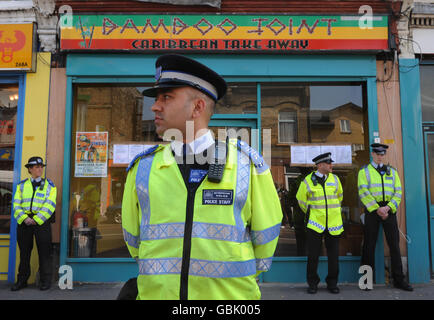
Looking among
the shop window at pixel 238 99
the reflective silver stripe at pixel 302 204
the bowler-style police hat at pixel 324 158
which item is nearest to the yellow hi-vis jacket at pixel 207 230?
the reflective silver stripe at pixel 302 204

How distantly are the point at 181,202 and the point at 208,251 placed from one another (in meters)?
0.28

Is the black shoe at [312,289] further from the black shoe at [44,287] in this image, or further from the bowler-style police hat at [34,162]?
the bowler-style police hat at [34,162]

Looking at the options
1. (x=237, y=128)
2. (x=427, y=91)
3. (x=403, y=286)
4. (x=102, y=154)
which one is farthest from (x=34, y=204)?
(x=427, y=91)

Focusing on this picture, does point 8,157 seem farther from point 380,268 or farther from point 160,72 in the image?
point 380,268

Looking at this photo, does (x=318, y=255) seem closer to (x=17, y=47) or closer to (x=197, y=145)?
(x=197, y=145)

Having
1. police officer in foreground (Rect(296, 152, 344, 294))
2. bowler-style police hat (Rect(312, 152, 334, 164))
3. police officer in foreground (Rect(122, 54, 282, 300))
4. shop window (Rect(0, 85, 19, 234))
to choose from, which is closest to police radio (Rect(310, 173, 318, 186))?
police officer in foreground (Rect(296, 152, 344, 294))

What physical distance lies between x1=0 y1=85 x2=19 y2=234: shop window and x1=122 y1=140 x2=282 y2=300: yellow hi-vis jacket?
5.85 m

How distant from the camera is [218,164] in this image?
1.77m

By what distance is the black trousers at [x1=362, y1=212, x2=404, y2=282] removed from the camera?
569cm

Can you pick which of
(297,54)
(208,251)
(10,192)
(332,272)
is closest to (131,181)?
(208,251)

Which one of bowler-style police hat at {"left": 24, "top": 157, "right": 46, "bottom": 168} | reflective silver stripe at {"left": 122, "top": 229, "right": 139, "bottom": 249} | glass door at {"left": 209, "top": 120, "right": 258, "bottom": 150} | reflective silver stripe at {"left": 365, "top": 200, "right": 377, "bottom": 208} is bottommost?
reflective silver stripe at {"left": 122, "top": 229, "right": 139, "bottom": 249}

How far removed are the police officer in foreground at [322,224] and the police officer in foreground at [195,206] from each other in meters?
4.08

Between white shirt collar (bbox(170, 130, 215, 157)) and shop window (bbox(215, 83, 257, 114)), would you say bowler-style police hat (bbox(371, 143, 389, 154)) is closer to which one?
shop window (bbox(215, 83, 257, 114))

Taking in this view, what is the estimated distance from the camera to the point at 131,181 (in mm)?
1975
